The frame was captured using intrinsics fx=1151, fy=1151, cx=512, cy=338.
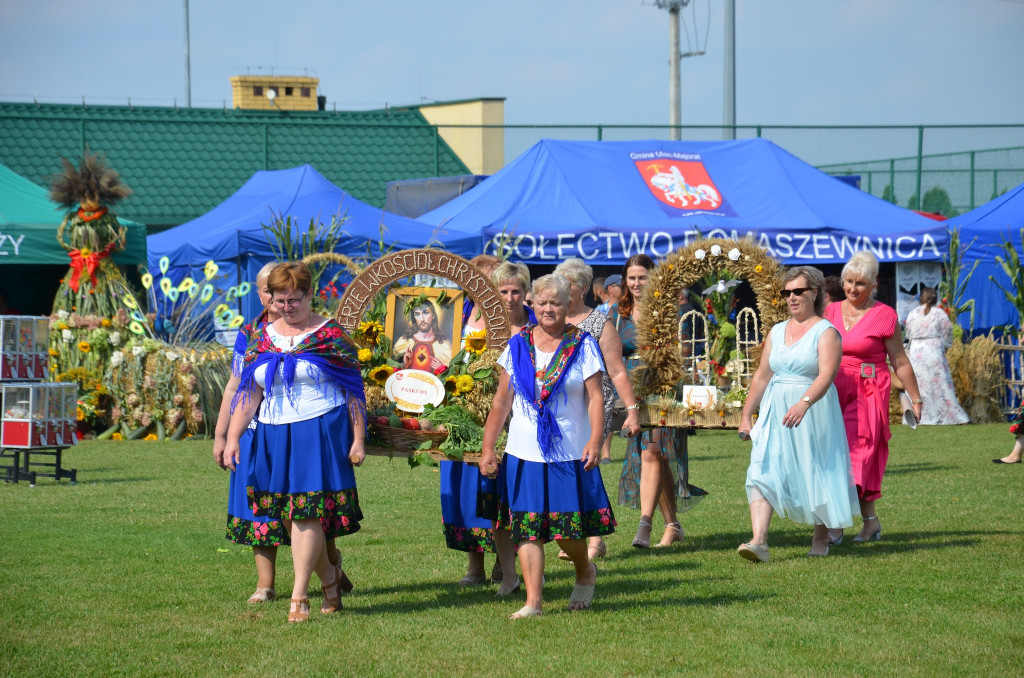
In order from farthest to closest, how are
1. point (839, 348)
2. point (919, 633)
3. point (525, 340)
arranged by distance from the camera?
point (839, 348) < point (525, 340) < point (919, 633)

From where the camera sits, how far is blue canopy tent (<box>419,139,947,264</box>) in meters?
15.5

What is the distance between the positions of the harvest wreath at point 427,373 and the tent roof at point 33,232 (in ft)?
28.5

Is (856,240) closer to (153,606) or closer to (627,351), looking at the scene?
(627,351)

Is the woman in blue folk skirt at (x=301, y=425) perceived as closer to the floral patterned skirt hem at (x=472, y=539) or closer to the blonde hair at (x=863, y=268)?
the floral patterned skirt hem at (x=472, y=539)

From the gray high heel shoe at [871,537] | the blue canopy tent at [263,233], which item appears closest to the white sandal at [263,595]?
the gray high heel shoe at [871,537]

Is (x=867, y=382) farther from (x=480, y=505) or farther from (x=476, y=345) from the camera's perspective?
(x=480, y=505)

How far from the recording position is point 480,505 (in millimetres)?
5781

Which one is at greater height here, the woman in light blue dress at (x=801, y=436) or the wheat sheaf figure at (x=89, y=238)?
the wheat sheaf figure at (x=89, y=238)

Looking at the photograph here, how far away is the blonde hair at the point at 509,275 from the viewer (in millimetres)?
6234

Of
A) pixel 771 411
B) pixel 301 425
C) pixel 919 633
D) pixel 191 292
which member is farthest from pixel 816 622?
pixel 191 292

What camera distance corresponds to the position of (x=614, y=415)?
6.66 meters


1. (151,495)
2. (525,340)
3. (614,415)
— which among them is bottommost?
(151,495)

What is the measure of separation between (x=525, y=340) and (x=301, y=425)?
110 cm

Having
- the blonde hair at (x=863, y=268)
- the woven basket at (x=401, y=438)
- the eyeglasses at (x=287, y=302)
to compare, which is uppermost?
the blonde hair at (x=863, y=268)
